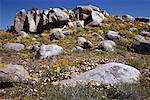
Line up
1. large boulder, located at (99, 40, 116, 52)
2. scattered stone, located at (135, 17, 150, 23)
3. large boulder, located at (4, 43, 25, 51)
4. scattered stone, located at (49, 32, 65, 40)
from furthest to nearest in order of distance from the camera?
scattered stone, located at (135, 17, 150, 23), scattered stone, located at (49, 32, 65, 40), large boulder, located at (4, 43, 25, 51), large boulder, located at (99, 40, 116, 52)

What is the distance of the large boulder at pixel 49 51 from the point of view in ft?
60.0

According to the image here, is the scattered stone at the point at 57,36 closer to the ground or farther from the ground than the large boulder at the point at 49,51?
farther from the ground

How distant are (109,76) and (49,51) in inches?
228

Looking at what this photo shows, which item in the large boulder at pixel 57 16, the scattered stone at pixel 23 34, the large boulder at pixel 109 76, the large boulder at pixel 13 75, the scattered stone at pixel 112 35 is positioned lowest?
the large boulder at pixel 109 76

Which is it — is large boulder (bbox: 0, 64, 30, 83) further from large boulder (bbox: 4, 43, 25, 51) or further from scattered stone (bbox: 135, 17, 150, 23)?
scattered stone (bbox: 135, 17, 150, 23)

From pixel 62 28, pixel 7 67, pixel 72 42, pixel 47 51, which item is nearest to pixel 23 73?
pixel 7 67

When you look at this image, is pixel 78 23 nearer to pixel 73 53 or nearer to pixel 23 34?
pixel 23 34

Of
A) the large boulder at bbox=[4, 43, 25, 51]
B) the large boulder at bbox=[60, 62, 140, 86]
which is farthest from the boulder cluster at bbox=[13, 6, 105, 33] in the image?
the large boulder at bbox=[60, 62, 140, 86]

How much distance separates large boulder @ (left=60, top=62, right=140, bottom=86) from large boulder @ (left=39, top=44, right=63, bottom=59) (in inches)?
178

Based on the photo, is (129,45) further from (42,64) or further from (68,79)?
(68,79)

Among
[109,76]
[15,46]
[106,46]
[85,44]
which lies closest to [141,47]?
[106,46]

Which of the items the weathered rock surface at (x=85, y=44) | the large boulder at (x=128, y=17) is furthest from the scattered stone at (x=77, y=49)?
the large boulder at (x=128, y=17)

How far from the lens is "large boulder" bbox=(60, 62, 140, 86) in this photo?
→ 13305 millimetres

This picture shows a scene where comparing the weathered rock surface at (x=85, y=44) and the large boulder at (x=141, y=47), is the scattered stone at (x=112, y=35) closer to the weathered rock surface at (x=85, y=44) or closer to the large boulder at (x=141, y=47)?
the weathered rock surface at (x=85, y=44)
